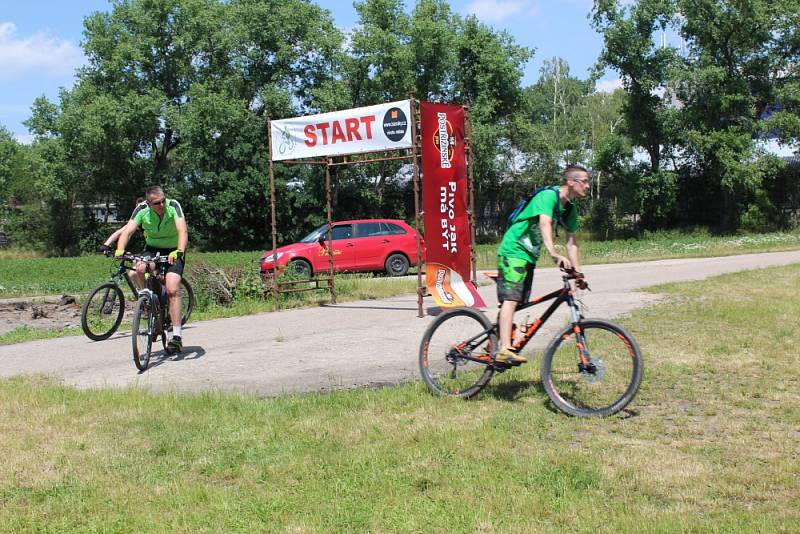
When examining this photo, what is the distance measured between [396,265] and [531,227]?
600 inches

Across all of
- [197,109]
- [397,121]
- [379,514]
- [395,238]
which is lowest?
[379,514]

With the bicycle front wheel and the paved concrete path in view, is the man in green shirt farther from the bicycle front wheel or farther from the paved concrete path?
the paved concrete path

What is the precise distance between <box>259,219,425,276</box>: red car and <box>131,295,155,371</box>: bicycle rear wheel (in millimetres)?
11134

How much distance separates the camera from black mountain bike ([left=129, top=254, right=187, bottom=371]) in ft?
26.6

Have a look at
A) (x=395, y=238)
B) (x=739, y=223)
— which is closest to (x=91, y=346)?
(x=395, y=238)

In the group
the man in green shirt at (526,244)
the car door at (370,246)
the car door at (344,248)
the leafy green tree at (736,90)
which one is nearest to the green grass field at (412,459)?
the man in green shirt at (526,244)

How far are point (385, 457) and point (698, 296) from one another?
904 centimetres

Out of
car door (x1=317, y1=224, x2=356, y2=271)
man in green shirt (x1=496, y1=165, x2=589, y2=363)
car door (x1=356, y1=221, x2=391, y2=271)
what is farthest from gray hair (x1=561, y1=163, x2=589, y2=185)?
car door (x1=356, y1=221, x2=391, y2=271)

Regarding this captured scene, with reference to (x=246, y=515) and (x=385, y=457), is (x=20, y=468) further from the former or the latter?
(x=385, y=457)

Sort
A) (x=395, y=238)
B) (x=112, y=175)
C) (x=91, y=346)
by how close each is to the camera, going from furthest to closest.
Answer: (x=112, y=175)
(x=395, y=238)
(x=91, y=346)

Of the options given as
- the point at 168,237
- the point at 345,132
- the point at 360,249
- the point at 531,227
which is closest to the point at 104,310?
the point at 168,237

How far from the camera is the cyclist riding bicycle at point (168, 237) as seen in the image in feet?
28.7

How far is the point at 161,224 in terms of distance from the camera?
9055 mm

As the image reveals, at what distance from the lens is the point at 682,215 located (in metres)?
40.5
